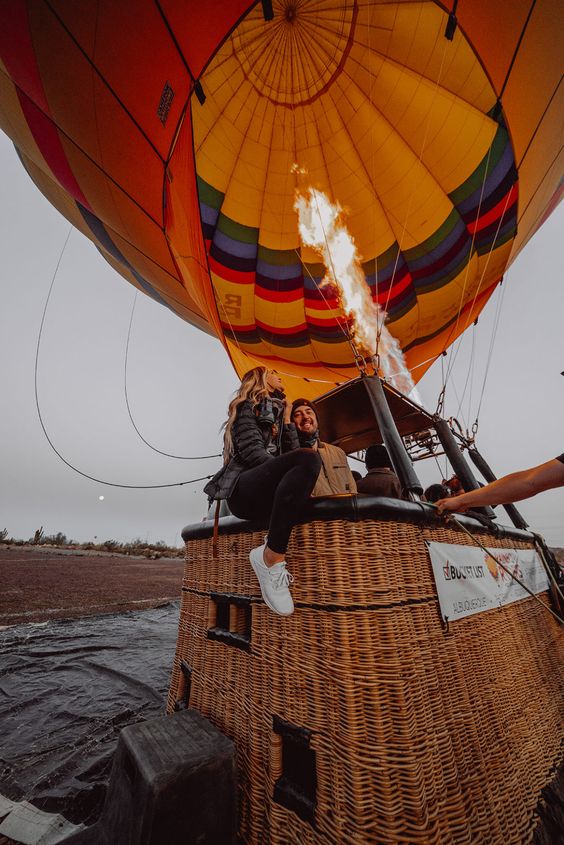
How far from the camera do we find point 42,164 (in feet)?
14.0

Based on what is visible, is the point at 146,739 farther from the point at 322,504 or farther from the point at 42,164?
the point at 42,164

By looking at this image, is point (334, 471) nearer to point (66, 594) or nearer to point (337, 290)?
point (337, 290)

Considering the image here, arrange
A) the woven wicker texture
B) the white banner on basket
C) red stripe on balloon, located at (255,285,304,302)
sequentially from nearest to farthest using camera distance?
the woven wicker texture < the white banner on basket < red stripe on balloon, located at (255,285,304,302)

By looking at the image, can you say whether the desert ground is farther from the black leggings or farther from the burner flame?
the burner flame

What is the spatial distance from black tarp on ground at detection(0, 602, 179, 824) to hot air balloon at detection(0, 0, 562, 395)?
4.09m

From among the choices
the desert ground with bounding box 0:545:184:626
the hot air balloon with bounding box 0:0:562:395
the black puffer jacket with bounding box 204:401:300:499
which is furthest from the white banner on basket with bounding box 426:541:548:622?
the desert ground with bounding box 0:545:184:626

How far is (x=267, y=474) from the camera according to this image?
159 centimetres

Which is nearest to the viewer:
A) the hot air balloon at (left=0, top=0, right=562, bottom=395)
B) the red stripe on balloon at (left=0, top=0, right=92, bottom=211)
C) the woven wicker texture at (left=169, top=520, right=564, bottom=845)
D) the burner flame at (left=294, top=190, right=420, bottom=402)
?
the woven wicker texture at (left=169, top=520, right=564, bottom=845)

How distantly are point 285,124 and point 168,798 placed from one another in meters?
7.19

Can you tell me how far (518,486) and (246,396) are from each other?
138cm

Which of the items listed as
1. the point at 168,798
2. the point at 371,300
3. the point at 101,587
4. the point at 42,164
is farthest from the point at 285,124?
the point at 101,587

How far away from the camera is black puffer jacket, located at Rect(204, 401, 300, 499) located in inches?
67.6

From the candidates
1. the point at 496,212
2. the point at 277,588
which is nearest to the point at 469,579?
the point at 277,588

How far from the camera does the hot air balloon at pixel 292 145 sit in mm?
3182
